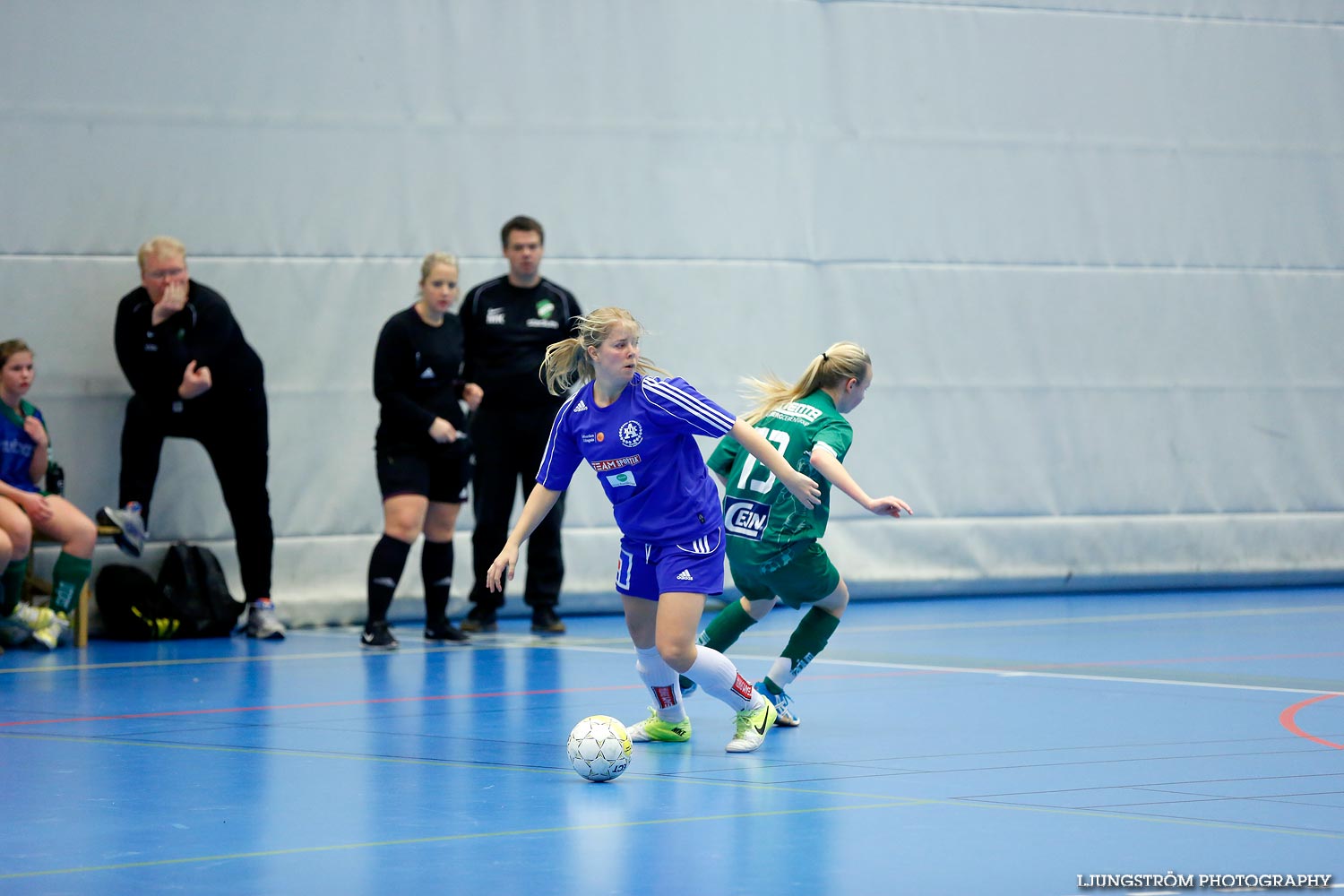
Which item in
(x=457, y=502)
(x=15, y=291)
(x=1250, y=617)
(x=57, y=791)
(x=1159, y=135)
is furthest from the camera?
(x=1159, y=135)

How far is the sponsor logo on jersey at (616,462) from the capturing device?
611cm

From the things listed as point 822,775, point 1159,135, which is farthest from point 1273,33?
point 822,775

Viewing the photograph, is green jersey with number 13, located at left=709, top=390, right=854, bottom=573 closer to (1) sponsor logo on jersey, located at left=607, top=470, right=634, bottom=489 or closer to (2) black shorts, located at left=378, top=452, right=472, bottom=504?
(1) sponsor logo on jersey, located at left=607, top=470, right=634, bottom=489

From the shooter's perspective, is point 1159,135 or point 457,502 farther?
point 1159,135

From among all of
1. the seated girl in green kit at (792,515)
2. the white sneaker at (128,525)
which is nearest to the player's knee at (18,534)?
the white sneaker at (128,525)

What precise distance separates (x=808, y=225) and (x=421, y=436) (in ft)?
13.1

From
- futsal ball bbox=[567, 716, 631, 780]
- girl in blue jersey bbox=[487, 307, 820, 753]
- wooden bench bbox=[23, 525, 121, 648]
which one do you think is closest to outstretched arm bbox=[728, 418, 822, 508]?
girl in blue jersey bbox=[487, 307, 820, 753]

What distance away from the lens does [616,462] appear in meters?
6.13

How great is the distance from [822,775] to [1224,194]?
29.3 feet

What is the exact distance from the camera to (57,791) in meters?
5.31

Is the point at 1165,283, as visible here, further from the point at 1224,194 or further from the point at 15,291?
the point at 15,291

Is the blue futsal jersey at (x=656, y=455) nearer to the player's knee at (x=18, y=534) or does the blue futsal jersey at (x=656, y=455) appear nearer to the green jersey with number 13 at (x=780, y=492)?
the green jersey with number 13 at (x=780, y=492)

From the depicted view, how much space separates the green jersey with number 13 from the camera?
21.8 feet

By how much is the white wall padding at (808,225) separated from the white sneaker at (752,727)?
201 inches
